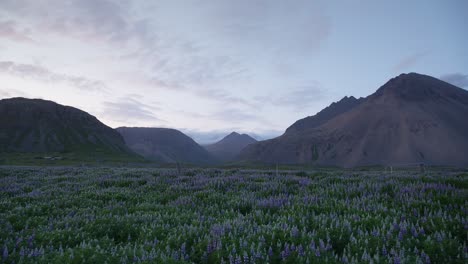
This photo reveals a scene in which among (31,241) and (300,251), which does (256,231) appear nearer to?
(300,251)

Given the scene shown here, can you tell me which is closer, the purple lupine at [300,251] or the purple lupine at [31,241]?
the purple lupine at [300,251]

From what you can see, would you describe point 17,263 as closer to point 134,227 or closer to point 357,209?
point 134,227

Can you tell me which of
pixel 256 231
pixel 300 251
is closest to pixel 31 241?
pixel 256 231

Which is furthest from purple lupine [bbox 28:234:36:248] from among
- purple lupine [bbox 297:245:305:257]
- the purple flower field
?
purple lupine [bbox 297:245:305:257]

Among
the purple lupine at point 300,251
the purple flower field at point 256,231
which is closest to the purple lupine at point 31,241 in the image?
the purple flower field at point 256,231

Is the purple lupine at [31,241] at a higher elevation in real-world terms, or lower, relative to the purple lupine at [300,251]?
lower

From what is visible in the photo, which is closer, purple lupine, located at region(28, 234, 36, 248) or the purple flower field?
the purple flower field

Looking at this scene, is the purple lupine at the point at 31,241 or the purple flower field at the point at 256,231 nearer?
the purple flower field at the point at 256,231

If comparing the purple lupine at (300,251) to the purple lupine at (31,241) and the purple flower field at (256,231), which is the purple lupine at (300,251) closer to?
the purple flower field at (256,231)

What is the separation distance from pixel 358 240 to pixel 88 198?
9.35 metres

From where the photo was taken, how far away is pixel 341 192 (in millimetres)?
9055

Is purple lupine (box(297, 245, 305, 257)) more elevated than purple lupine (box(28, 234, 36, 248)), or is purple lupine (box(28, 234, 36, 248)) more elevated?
purple lupine (box(297, 245, 305, 257))

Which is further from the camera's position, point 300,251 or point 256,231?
point 256,231

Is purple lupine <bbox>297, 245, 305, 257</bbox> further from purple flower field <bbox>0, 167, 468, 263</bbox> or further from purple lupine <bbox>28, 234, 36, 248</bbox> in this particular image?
purple lupine <bbox>28, 234, 36, 248</bbox>
